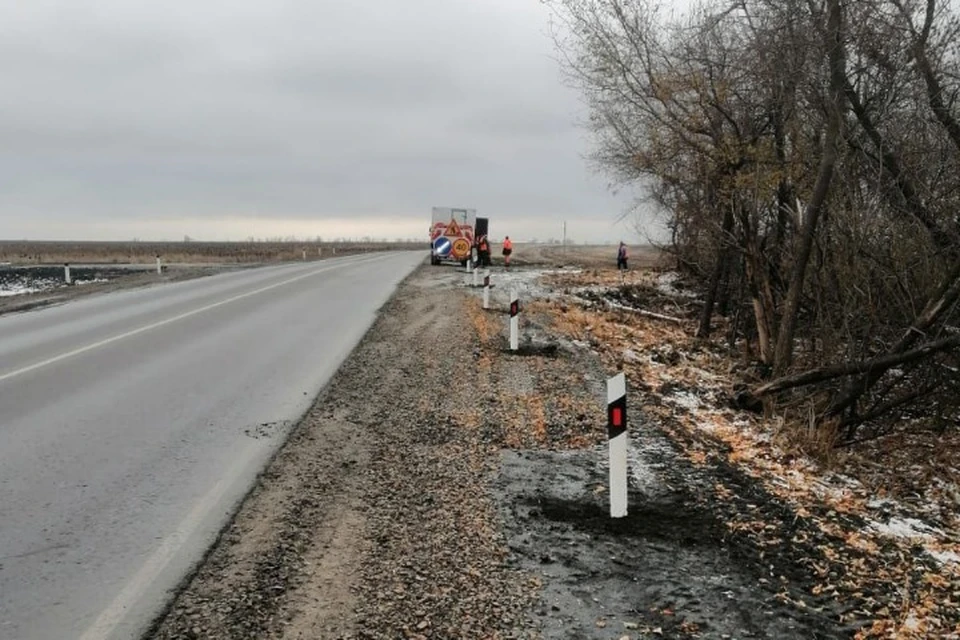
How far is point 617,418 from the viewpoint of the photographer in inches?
209

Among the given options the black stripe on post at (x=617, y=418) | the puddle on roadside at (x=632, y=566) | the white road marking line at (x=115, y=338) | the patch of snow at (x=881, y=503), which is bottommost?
the patch of snow at (x=881, y=503)

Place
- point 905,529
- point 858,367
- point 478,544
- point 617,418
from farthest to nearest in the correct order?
point 858,367 < point 617,418 < point 905,529 < point 478,544

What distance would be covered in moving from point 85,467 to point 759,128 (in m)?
11.2

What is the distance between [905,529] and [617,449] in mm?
2129

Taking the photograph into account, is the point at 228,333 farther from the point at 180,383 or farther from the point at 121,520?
the point at 121,520

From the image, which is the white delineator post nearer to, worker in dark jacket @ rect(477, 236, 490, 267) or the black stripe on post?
the black stripe on post

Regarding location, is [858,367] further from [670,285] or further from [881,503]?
[670,285]

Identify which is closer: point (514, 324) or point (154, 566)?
point (154, 566)

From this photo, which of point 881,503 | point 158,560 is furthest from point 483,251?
point 158,560

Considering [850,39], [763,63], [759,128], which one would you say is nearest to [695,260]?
[759,128]

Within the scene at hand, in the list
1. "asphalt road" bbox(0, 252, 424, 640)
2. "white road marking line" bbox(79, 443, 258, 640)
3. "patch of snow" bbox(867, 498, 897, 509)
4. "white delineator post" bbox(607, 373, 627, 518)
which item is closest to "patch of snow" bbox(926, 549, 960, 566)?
"patch of snow" bbox(867, 498, 897, 509)

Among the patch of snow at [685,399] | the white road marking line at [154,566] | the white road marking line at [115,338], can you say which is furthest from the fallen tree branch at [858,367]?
the white road marking line at [115,338]

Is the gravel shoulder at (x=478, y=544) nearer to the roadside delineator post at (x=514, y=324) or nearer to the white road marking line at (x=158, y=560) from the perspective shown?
the white road marking line at (x=158, y=560)

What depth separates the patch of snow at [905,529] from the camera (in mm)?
5062
